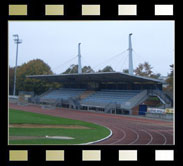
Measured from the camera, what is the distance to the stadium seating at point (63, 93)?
4065 cm

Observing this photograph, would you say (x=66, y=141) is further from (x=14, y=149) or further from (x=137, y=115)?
(x=137, y=115)

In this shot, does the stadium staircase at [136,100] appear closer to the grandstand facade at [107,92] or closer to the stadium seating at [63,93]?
the grandstand facade at [107,92]

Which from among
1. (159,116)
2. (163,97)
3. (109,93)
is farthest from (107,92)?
(159,116)

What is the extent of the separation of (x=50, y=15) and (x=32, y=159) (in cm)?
233

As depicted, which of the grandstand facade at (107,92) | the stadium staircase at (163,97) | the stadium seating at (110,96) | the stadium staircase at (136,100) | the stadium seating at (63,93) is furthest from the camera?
the stadium seating at (63,93)

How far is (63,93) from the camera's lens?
4253 centimetres

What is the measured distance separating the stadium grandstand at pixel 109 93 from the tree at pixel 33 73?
12.6 ft

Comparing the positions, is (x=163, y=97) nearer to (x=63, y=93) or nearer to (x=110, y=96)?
(x=110, y=96)

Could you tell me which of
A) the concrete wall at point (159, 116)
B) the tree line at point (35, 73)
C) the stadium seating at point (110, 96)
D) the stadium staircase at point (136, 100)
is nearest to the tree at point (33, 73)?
the tree line at point (35, 73)

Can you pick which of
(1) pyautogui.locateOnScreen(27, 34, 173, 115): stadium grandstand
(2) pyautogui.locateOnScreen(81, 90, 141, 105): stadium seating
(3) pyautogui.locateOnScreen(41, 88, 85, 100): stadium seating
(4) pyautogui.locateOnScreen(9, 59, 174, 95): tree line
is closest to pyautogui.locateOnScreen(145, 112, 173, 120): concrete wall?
(1) pyautogui.locateOnScreen(27, 34, 173, 115): stadium grandstand

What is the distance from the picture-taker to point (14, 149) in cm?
405

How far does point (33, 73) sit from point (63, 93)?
7556 millimetres
